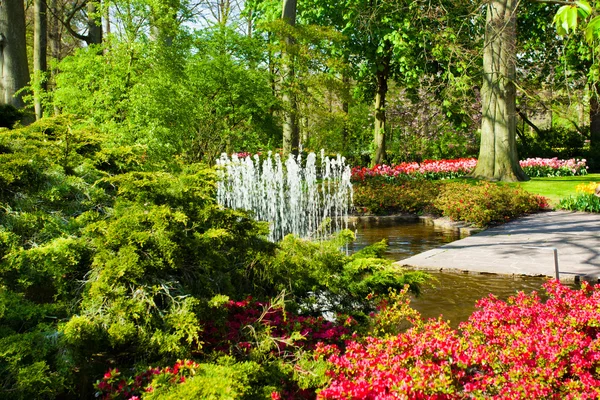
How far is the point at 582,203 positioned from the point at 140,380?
10.4 meters

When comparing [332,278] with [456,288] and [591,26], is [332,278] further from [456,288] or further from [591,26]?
[456,288]

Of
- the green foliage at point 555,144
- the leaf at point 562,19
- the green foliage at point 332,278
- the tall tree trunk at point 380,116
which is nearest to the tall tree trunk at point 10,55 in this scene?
the green foliage at point 332,278

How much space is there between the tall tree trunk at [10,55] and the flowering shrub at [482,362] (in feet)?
33.0

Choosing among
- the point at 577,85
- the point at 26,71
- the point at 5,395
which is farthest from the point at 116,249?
the point at 577,85

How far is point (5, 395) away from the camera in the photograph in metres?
2.19

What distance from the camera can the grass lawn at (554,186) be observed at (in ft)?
40.5

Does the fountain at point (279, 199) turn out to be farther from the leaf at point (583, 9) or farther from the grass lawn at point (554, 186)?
the leaf at point (583, 9)

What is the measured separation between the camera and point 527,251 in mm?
7297

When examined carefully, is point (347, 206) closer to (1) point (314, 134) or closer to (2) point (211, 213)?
(1) point (314, 134)

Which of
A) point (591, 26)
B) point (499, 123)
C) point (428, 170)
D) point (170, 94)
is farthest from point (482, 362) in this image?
point (428, 170)

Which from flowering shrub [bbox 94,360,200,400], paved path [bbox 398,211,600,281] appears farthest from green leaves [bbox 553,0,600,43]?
paved path [bbox 398,211,600,281]

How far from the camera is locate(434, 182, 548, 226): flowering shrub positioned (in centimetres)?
1033

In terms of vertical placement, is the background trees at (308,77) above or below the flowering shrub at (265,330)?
above

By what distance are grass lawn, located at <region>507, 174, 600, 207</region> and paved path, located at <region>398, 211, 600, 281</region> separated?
252cm
